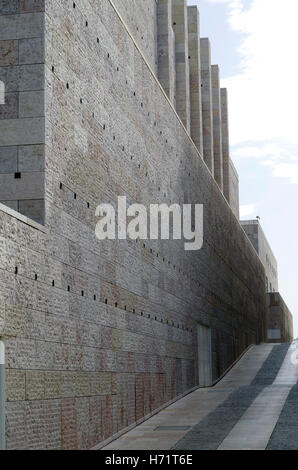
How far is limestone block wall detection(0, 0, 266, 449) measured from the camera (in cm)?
1486

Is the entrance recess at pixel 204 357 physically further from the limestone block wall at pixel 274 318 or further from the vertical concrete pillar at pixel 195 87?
the limestone block wall at pixel 274 318

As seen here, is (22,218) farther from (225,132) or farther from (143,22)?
(225,132)

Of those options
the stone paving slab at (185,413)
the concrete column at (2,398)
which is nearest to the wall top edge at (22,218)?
the concrete column at (2,398)

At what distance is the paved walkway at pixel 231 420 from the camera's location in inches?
743

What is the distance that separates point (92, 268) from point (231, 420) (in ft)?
23.3

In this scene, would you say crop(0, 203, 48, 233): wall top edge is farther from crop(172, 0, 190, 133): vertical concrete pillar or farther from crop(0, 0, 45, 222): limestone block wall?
crop(172, 0, 190, 133): vertical concrete pillar

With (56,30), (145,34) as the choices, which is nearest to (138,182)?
(56,30)

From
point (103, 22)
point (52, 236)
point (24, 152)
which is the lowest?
point (52, 236)

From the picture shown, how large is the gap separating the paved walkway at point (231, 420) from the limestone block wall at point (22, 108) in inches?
263

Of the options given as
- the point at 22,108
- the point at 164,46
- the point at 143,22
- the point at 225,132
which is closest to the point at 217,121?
the point at 225,132

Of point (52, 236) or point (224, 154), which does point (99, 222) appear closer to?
point (52, 236)

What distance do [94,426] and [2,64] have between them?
831cm

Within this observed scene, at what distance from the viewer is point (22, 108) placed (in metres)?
16.4

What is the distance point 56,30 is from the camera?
17094 millimetres
